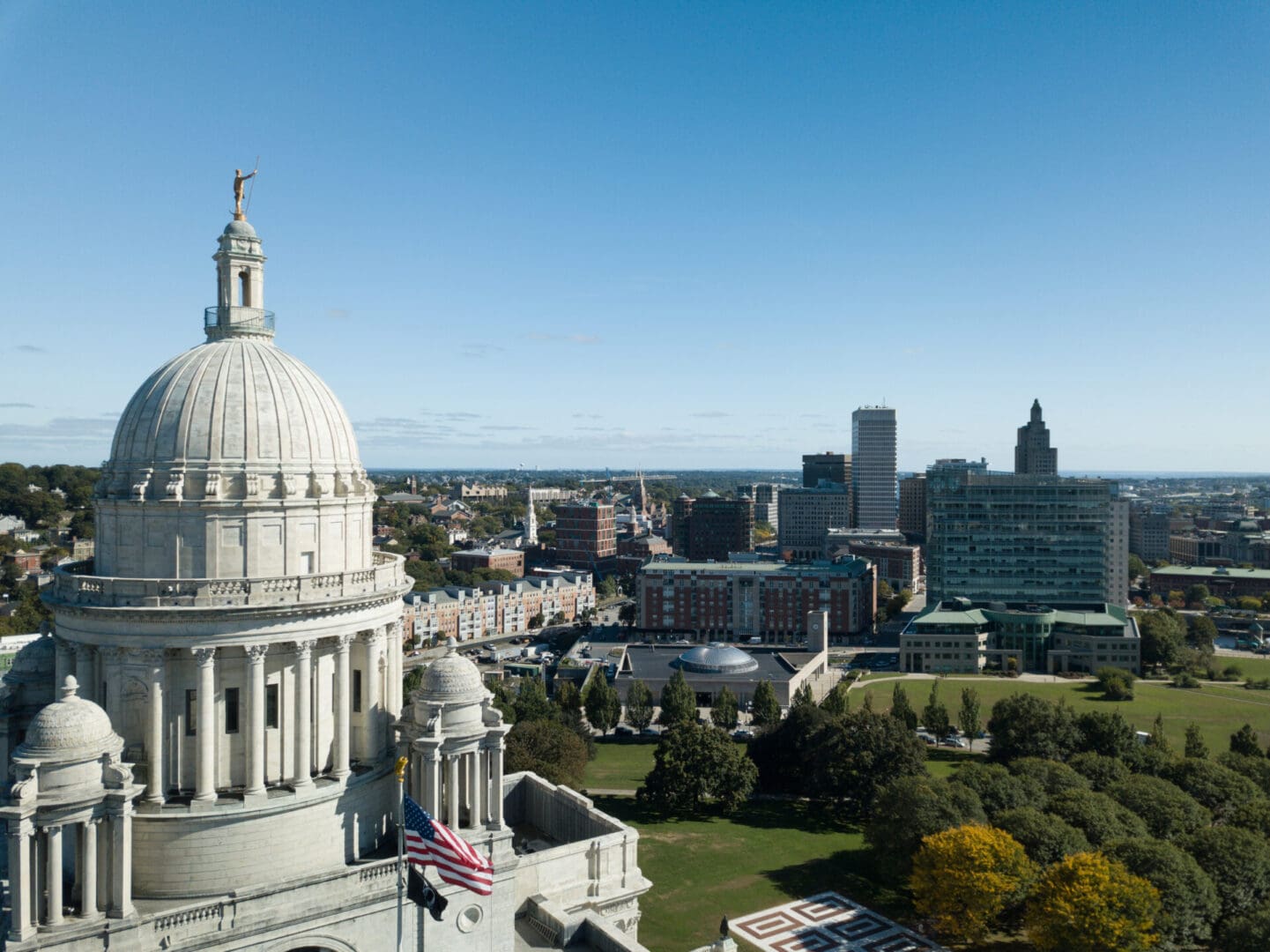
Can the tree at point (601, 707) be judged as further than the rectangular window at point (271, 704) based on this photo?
Yes

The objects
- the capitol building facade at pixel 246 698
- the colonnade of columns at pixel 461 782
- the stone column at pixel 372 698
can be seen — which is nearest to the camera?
the capitol building facade at pixel 246 698

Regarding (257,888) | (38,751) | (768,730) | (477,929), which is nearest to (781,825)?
(768,730)

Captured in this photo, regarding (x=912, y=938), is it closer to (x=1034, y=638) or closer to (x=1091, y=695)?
(x=1091, y=695)

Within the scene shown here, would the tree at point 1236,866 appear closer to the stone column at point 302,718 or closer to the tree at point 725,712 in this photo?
the stone column at point 302,718

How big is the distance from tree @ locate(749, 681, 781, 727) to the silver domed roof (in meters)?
14.7

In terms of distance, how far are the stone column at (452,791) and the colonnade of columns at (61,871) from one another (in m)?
12.0

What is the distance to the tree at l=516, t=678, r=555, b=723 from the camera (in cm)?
10012

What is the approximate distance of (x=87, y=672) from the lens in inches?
1439

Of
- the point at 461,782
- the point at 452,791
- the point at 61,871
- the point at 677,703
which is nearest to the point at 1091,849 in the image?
the point at 461,782

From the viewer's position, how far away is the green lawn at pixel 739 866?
204 feet

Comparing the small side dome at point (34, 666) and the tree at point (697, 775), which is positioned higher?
the small side dome at point (34, 666)

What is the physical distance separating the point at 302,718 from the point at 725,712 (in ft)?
266

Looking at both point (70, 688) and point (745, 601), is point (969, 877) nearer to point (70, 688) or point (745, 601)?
point (70, 688)

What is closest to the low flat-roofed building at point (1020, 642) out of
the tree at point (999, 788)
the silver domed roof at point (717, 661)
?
the silver domed roof at point (717, 661)
